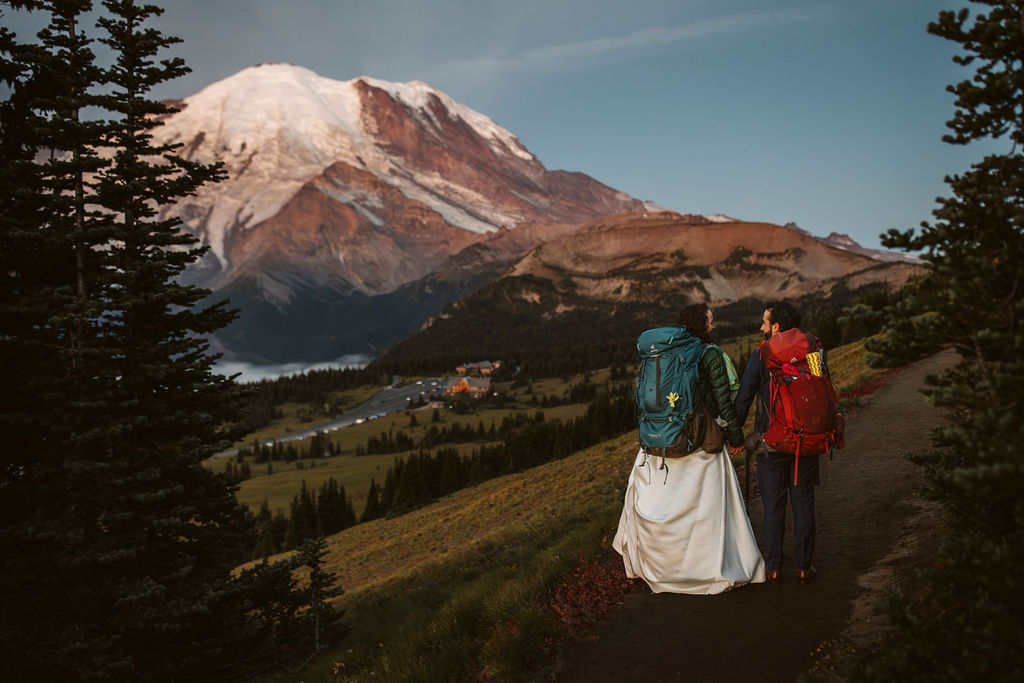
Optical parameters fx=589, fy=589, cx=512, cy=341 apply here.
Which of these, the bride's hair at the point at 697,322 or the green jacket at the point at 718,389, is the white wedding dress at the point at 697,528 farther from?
the bride's hair at the point at 697,322

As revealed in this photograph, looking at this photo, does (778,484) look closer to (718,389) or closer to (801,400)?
(801,400)

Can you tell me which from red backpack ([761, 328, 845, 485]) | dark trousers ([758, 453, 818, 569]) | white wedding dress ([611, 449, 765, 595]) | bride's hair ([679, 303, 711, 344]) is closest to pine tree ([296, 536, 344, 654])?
white wedding dress ([611, 449, 765, 595])

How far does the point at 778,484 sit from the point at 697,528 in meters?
1.13

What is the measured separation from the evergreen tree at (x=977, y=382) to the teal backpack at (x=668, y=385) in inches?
89.2

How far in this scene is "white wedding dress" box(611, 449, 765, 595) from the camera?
6637 millimetres

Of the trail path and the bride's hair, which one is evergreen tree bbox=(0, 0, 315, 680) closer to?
the trail path

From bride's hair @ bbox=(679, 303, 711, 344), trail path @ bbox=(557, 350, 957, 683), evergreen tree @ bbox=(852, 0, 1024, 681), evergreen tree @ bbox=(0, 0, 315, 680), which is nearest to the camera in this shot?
evergreen tree @ bbox=(852, 0, 1024, 681)

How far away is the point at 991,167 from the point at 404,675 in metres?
7.28

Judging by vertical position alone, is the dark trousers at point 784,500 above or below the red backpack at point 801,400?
below

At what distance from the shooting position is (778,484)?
22.6ft

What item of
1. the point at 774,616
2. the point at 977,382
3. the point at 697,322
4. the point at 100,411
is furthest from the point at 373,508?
the point at 977,382

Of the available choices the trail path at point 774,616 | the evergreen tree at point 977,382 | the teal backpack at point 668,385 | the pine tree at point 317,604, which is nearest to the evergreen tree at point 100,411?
the pine tree at point 317,604

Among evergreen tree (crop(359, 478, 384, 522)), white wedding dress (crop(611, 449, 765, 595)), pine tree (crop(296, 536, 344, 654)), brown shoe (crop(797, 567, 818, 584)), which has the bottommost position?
evergreen tree (crop(359, 478, 384, 522))

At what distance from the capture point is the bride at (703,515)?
6648 mm
